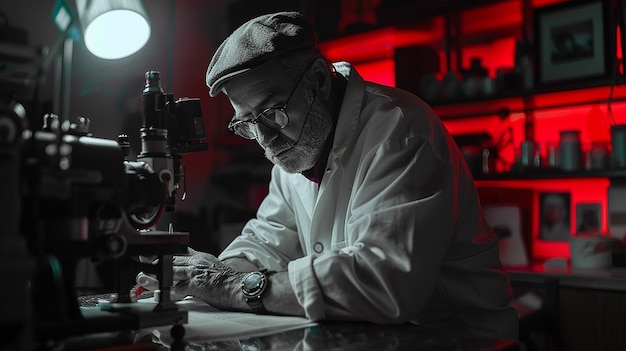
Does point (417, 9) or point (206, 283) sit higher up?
point (417, 9)

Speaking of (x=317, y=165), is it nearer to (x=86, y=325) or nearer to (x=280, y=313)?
(x=280, y=313)

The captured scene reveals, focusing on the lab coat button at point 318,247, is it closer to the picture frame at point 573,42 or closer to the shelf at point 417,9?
the picture frame at point 573,42

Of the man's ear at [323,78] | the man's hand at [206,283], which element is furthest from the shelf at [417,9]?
the man's hand at [206,283]

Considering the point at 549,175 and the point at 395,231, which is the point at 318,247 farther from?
the point at 549,175

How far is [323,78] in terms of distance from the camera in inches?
67.4

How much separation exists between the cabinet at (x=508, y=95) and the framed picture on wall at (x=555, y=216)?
2 centimetres

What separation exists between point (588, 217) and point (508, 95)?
0.77 meters

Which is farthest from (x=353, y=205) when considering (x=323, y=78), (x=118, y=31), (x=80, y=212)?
(x=118, y=31)

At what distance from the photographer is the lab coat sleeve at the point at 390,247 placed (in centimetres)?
128

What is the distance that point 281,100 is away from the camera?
1.62 meters

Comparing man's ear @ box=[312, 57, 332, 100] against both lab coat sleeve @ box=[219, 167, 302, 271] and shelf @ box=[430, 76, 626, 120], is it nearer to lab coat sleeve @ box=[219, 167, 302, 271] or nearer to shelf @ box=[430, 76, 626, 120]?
lab coat sleeve @ box=[219, 167, 302, 271]

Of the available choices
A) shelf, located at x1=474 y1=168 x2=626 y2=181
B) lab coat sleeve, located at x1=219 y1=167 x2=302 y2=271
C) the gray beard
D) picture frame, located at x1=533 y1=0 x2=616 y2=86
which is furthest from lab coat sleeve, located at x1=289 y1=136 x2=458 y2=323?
picture frame, located at x1=533 y1=0 x2=616 y2=86

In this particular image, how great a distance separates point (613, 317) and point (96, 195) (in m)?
2.28

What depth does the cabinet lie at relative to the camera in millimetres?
3088
